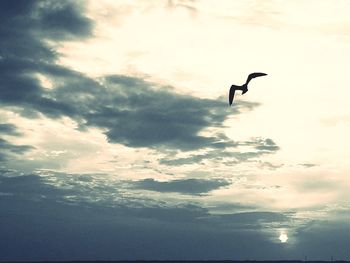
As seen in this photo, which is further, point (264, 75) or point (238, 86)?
point (238, 86)

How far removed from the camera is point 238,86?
31.6 m

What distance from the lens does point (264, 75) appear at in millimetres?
26641

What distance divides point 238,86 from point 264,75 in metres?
5.06
